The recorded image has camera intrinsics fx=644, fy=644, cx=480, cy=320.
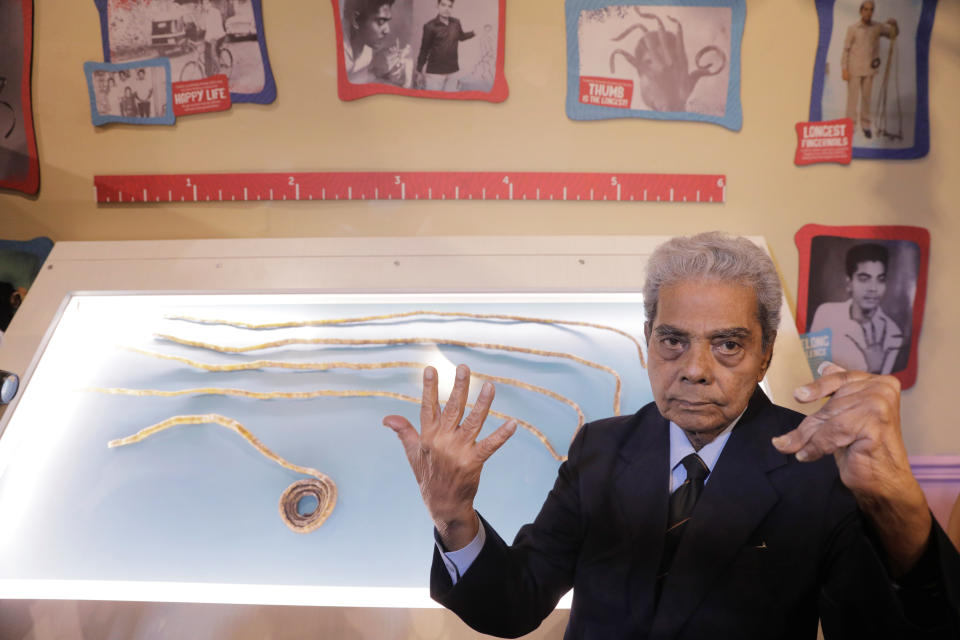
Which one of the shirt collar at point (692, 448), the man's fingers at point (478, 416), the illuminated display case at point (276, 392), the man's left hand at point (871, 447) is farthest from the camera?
the illuminated display case at point (276, 392)

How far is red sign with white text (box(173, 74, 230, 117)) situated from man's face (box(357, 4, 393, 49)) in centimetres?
39

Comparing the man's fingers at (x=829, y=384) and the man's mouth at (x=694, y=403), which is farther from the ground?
the man's fingers at (x=829, y=384)

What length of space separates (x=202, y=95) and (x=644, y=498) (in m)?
1.52

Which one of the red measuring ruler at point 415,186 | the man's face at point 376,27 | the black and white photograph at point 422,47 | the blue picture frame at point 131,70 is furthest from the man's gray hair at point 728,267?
the blue picture frame at point 131,70

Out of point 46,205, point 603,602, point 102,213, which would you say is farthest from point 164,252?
point 603,602

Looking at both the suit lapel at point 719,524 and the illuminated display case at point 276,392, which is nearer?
the suit lapel at point 719,524

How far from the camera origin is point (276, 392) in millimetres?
1343

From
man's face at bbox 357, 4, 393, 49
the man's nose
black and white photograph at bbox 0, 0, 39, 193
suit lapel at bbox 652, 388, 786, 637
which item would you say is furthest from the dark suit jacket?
black and white photograph at bbox 0, 0, 39, 193

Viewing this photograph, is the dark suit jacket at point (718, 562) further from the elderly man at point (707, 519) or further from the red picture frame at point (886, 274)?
the red picture frame at point (886, 274)

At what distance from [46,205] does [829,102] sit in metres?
2.13

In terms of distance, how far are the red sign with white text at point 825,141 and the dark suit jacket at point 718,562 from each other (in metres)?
1.05

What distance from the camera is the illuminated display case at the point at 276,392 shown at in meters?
1.08

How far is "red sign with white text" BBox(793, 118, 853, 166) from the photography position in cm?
169

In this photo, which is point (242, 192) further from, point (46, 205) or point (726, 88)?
point (726, 88)
